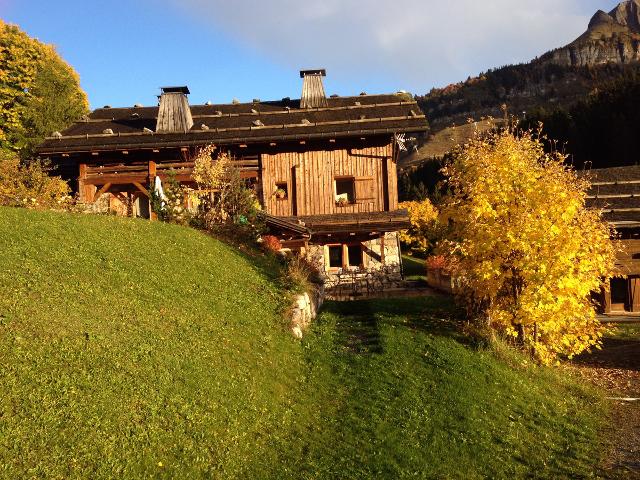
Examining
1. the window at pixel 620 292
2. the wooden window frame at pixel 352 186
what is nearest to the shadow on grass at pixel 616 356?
the window at pixel 620 292

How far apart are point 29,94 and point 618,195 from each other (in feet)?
136

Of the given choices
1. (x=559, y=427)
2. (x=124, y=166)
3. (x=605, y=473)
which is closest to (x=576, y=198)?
(x=559, y=427)

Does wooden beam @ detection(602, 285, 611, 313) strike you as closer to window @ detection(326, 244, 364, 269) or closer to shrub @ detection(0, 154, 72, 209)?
window @ detection(326, 244, 364, 269)

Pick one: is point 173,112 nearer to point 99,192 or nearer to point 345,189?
point 99,192

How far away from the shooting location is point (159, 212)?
1994 cm

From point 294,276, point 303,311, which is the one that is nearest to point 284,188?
point 294,276

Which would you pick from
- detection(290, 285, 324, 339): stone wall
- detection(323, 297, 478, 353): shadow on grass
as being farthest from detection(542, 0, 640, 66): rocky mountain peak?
detection(290, 285, 324, 339): stone wall

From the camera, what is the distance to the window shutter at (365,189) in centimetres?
2573

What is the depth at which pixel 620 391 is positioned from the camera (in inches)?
555

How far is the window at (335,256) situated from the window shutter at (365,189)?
270cm

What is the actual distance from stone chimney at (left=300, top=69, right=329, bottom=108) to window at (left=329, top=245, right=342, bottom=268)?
872 centimetres

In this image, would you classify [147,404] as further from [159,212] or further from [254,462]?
[159,212]

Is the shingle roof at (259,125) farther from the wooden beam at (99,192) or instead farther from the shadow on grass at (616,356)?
the shadow on grass at (616,356)

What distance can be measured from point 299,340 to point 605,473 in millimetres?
7593
